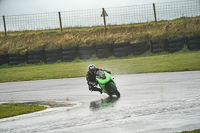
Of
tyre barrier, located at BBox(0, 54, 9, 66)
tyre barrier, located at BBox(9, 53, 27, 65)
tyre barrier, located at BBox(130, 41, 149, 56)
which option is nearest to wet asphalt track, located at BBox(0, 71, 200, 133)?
tyre barrier, located at BBox(130, 41, 149, 56)

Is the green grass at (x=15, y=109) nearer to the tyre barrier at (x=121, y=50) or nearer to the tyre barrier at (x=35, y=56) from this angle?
the tyre barrier at (x=121, y=50)

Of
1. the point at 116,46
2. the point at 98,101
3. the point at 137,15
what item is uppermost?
the point at 137,15

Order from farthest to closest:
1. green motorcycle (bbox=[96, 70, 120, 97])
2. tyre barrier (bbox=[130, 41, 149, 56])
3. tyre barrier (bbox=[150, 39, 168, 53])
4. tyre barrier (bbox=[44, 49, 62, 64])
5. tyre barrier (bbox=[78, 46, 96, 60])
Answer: tyre barrier (bbox=[44, 49, 62, 64]) < tyre barrier (bbox=[78, 46, 96, 60]) < tyre barrier (bbox=[130, 41, 149, 56]) < tyre barrier (bbox=[150, 39, 168, 53]) < green motorcycle (bbox=[96, 70, 120, 97])

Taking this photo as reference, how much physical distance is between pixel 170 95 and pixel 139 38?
17.6 meters

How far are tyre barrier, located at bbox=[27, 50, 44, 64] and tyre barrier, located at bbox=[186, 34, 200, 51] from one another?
35.8 feet

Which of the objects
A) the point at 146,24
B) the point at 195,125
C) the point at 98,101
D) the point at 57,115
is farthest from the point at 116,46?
the point at 195,125

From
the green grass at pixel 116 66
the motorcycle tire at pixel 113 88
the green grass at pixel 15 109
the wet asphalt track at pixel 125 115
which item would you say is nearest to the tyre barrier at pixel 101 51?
the green grass at pixel 116 66

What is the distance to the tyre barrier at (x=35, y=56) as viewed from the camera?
28.1m

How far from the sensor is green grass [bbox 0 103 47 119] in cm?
988

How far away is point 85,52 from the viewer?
1080 inches

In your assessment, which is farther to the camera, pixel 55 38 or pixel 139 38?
pixel 55 38

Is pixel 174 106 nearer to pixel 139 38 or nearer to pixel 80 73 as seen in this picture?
pixel 80 73

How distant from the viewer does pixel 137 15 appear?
29906mm

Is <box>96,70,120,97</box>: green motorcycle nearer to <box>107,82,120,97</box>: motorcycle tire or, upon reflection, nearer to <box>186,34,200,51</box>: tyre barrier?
<box>107,82,120,97</box>: motorcycle tire
